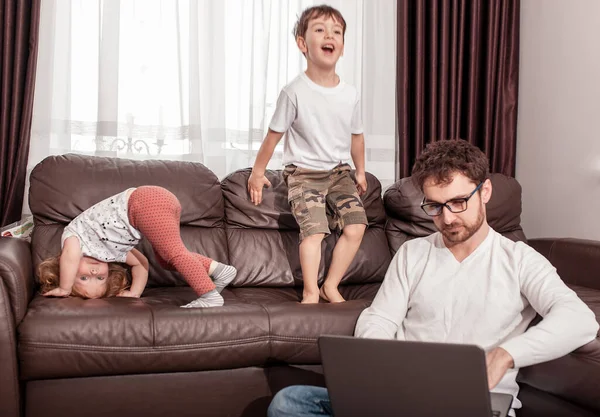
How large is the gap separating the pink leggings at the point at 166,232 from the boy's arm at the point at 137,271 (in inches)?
7.4

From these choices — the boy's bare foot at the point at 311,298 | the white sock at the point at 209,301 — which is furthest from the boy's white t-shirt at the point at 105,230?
the boy's bare foot at the point at 311,298

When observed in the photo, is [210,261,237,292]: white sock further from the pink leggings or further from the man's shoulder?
the man's shoulder

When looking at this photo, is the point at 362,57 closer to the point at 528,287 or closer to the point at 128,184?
the point at 128,184

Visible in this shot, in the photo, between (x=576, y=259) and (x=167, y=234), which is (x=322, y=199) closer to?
(x=167, y=234)

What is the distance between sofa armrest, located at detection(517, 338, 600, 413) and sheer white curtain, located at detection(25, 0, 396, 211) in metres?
2.01

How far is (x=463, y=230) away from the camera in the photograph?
1840 millimetres

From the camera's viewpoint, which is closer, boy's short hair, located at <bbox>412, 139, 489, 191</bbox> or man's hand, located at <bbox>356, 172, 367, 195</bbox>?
boy's short hair, located at <bbox>412, 139, 489, 191</bbox>

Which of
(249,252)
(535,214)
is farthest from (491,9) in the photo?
(249,252)

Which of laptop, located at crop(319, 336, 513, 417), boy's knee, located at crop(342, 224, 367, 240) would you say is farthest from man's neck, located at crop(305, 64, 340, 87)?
laptop, located at crop(319, 336, 513, 417)

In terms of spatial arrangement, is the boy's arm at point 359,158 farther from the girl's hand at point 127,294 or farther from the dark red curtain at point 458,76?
the girl's hand at point 127,294

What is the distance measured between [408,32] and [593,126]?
1.07 metres

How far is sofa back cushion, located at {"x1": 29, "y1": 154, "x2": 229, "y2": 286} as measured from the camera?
113 inches

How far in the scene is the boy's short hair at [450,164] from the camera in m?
1.83

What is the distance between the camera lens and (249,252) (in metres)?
3.05
